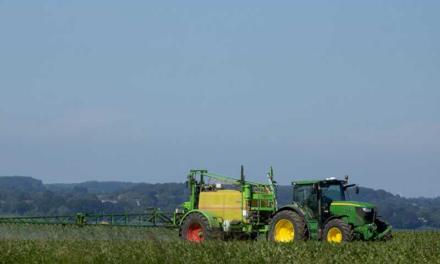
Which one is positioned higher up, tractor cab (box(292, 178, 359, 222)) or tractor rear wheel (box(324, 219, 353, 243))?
tractor cab (box(292, 178, 359, 222))

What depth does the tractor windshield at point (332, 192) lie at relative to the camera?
2455 cm

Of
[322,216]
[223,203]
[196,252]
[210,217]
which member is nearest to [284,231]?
[322,216]

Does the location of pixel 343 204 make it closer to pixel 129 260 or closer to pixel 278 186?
pixel 278 186

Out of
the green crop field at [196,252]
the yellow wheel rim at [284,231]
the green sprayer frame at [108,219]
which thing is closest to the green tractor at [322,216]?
the yellow wheel rim at [284,231]

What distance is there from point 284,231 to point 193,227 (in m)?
3.50

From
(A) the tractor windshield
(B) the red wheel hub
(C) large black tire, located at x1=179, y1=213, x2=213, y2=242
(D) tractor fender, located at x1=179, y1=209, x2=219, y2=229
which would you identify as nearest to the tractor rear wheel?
(A) the tractor windshield

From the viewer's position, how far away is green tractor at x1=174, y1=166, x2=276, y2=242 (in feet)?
Answer: 84.2

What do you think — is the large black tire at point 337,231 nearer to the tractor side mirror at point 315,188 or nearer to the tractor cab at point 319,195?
the tractor cab at point 319,195

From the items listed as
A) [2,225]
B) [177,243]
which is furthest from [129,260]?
[2,225]

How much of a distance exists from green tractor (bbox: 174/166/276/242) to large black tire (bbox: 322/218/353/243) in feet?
→ 7.89

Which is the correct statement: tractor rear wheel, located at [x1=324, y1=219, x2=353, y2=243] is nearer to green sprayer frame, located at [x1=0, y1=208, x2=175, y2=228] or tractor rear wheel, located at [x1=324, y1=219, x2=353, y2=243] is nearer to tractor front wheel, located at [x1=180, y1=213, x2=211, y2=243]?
tractor front wheel, located at [x1=180, y1=213, x2=211, y2=243]

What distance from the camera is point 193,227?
2625 cm

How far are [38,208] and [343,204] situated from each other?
164505mm

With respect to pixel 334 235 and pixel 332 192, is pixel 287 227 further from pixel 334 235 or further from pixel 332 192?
pixel 332 192
